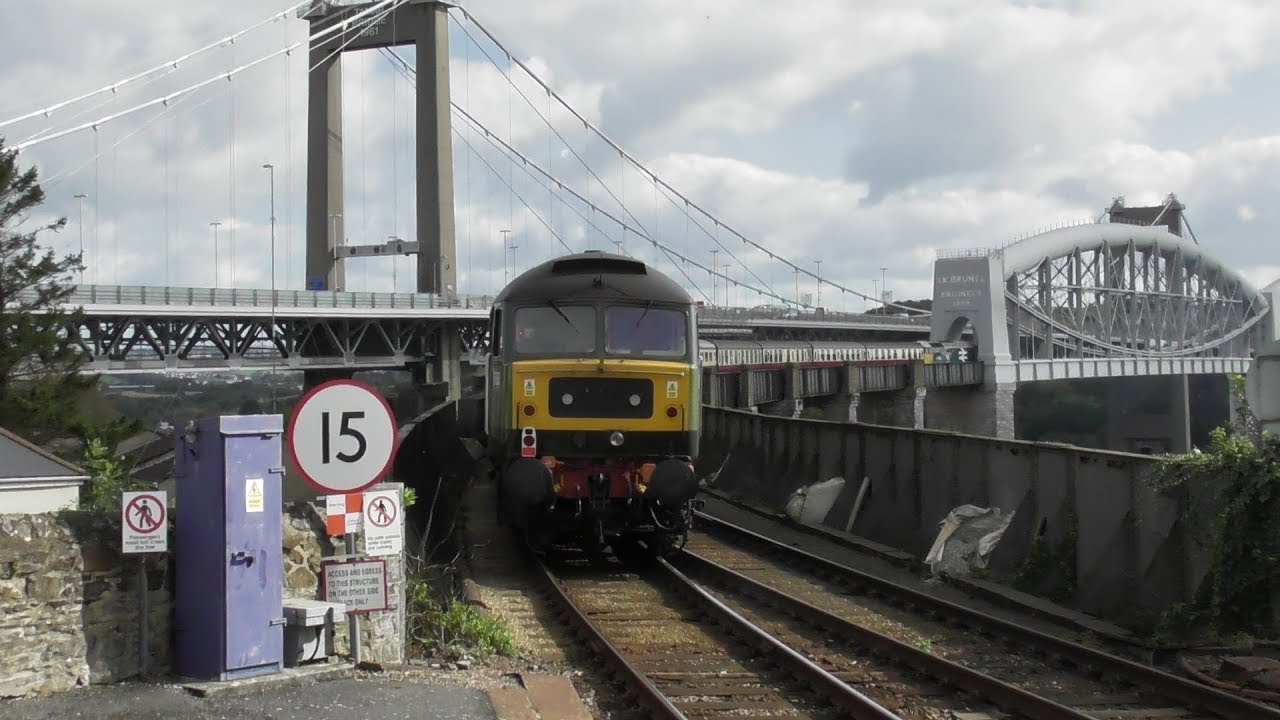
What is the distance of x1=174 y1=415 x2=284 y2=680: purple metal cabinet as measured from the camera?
7.40 meters

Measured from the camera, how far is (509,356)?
548 inches

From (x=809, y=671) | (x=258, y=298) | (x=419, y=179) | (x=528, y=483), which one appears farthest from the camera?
(x=419, y=179)

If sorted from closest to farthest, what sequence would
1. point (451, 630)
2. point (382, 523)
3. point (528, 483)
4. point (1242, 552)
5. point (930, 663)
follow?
1. point (382, 523)
2. point (930, 663)
3. point (451, 630)
4. point (1242, 552)
5. point (528, 483)

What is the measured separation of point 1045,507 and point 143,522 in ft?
30.1

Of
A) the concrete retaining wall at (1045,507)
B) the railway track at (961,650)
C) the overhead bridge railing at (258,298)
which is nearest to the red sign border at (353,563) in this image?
the railway track at (961,650)

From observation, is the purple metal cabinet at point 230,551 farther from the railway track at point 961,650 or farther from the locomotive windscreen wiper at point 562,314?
the locomotive windscreen wiper at point 562,314

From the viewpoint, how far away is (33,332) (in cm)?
3756

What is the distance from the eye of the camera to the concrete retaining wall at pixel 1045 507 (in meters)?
11.2

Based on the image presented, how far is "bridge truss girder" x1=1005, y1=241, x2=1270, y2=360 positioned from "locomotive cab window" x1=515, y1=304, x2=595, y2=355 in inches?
3169

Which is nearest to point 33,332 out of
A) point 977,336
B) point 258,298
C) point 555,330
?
point 258,298

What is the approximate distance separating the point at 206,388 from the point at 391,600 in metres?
42.0

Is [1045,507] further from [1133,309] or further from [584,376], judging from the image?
[1133,309]

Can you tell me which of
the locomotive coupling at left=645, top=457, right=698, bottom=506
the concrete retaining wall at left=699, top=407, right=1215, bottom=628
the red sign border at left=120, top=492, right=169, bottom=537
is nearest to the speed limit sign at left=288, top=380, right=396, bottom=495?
the red sign border at left=120, top=492, right=169, bottom=537

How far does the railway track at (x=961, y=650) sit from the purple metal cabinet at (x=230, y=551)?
426cm
